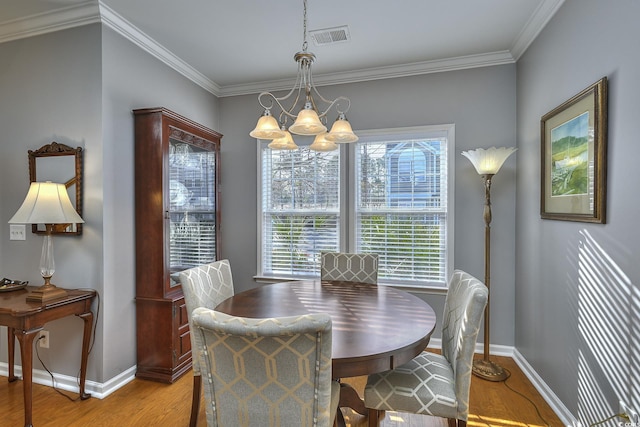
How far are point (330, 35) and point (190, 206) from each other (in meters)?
1.90

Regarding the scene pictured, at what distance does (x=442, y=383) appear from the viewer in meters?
1.61

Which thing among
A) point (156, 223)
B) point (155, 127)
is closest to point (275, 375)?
point (156, 223)

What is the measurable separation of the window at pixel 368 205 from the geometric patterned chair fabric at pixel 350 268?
2.08ft

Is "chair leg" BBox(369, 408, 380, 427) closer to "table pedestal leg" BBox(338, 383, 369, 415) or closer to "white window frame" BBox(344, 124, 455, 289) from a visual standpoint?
"table pedestal leg" BBox(338, 383, 369, 415)

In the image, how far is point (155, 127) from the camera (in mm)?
2568

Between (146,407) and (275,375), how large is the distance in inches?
67.8

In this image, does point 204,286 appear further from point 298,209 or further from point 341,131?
point 298,209

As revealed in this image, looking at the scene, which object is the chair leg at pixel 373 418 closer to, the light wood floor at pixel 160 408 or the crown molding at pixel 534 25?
the light wood floor at pixel 160 408

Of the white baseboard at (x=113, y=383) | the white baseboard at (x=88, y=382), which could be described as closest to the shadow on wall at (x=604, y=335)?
the white baseboard at (x=113, y=383)

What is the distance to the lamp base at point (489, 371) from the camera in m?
2.57

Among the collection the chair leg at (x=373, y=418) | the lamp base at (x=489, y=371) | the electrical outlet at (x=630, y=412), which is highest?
the electrical outlet at (x=630, y=412)

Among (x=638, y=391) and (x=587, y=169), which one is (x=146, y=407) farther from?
(x=587, y=169)

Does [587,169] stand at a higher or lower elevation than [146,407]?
higher

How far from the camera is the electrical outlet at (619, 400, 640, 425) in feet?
4.51
